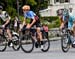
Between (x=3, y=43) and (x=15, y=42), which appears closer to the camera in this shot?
(x=3, y=43)

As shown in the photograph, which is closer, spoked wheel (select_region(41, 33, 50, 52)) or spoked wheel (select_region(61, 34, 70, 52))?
spoked wheel (select_region(61, 34, 70, 52))

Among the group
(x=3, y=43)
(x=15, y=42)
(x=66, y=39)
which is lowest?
(x=15, y=42)

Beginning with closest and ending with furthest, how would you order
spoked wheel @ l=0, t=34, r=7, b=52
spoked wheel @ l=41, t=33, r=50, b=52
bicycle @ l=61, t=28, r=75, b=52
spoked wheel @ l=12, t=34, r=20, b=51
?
bicycle @ l=61, t=28, r=75, b=52 → spoked wheel @ l=41, t=33, r=50, b=52 → spoked wheel @ l=0, t=34, r=7, b=52 → spoked wheel @ l=12, t=34, r=20, b=51

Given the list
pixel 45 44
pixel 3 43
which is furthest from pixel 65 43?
pixel 3 43

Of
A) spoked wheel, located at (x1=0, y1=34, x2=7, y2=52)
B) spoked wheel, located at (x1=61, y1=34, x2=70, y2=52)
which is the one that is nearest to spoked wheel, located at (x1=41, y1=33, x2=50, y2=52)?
spoked wheel, located at (x1=61, y1=34, x2=70, y2=52)

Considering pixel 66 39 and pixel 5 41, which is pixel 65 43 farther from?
pixel 5 41

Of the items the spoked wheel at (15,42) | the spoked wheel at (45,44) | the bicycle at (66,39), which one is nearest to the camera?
the bicycle at (66,39)

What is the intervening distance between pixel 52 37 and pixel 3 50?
572 inches

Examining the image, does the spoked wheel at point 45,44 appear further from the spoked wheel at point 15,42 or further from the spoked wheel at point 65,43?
the spoked wheel at point 15,42

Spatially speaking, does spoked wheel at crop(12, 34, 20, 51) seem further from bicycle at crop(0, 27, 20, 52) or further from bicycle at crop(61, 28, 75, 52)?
bicycle at crop(61, 28, 75, 52)

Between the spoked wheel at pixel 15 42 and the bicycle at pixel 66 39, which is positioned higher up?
the bicycle at pixel 66 39

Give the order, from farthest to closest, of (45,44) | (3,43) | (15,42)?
1. (15,42)
2. (3,43)
3. (45,44)

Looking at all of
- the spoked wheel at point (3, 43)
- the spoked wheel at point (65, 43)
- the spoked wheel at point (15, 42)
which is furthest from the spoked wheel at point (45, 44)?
the spoked wheel at point (3, 43)

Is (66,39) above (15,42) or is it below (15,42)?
above
